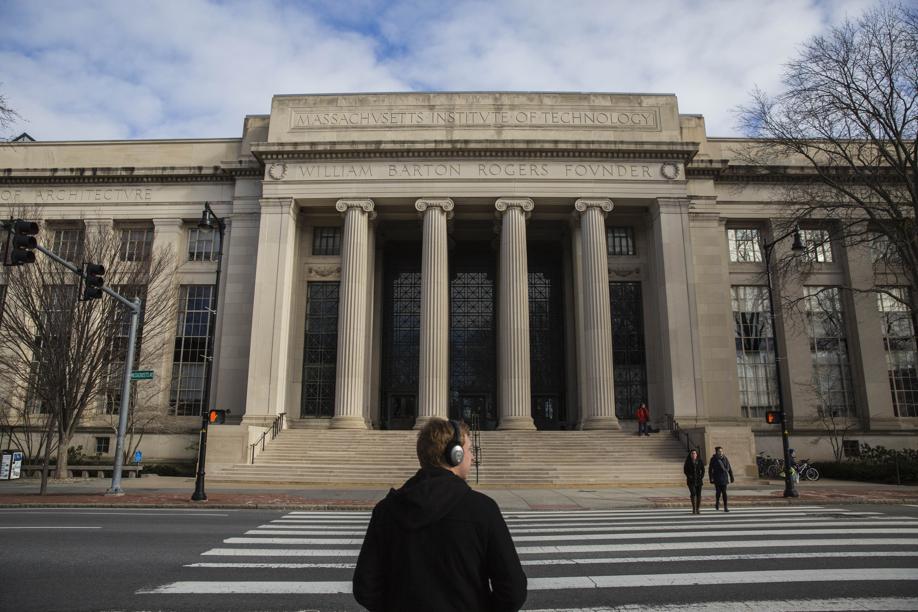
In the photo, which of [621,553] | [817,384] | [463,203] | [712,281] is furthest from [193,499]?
[817,384]

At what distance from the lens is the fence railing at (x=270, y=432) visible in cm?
2762

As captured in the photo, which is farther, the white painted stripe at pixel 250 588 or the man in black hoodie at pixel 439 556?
the white painted stripe at pixel 250 588

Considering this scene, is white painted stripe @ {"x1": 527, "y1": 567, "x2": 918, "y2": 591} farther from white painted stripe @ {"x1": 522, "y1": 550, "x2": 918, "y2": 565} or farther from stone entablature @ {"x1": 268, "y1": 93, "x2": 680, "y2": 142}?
stone entablature @ {"x1": 268, "y1": 93, "x2": 680, "y2": 142}

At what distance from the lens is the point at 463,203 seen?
3412 cm

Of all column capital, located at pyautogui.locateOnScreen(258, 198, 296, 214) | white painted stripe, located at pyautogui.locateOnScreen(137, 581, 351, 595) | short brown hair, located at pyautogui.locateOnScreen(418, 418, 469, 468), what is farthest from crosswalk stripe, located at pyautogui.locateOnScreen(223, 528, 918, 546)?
column capital, located at pyautogui.locateOnScreen(258, 198, 296, 214)

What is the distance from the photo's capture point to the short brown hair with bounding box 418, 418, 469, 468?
3.17 m

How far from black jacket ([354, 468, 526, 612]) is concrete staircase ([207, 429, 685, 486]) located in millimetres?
22110

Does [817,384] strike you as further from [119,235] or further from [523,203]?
[119,235]

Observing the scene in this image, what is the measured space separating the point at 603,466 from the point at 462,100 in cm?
2079

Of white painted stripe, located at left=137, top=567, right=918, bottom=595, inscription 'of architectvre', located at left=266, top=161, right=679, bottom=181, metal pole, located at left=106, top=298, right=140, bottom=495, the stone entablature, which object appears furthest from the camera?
the stone entablature

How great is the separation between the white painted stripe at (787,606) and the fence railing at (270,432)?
23659mm

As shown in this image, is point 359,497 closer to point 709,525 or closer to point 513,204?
point 709,525

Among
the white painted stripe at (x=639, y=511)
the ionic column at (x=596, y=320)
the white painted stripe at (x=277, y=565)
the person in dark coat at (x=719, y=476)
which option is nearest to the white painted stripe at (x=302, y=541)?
the white painted stripe at (x=277, y=565)

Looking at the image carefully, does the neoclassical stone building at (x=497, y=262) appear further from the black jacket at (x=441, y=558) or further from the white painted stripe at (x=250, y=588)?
the black jacket at (x=441, y=558)
